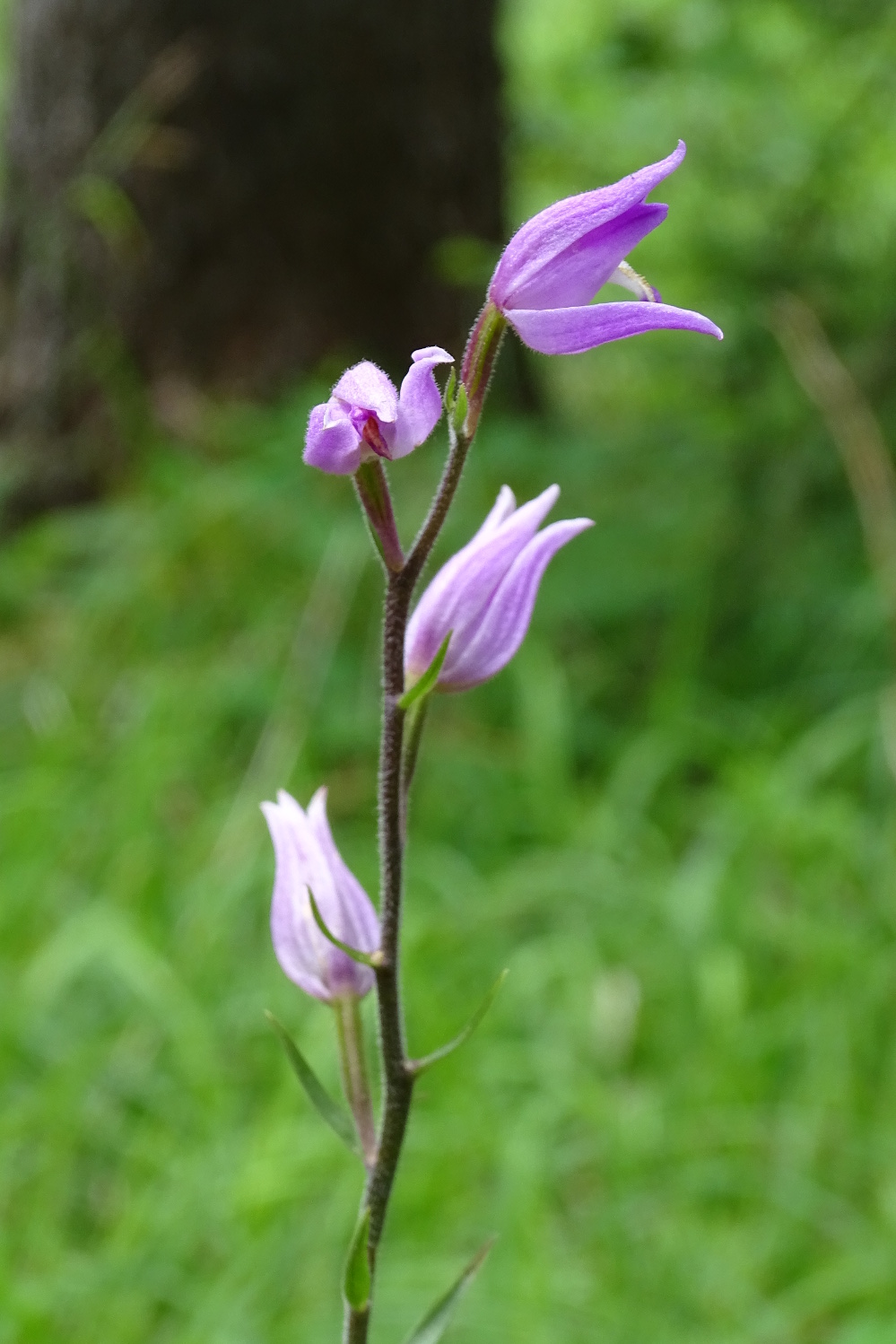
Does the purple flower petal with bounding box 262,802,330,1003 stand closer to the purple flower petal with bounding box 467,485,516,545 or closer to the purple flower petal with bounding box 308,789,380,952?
the purple flower petal with bounding box 308,789,380,952

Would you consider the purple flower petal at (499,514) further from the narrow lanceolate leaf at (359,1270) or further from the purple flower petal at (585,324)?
the narrow lanceolate leaf at (359,1270)

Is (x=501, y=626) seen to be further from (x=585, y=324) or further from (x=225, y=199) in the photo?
(x=225, y=199)

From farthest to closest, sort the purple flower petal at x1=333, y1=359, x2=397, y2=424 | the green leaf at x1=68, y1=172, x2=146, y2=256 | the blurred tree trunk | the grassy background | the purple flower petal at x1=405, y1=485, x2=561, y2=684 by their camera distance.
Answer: the blurred tree trunk < the green leaf at x1=68, y1=172, x2=146, y2=256 < the grassy background < the purple flower petal at x1=405, y1=485, x2=561, y2=684 < the purple flower petal at x1=333, y1=359, x2=397, y2=424

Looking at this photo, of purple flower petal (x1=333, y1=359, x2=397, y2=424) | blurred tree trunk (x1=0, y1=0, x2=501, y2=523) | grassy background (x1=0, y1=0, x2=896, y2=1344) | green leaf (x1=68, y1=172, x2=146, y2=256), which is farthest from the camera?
blurred tree trunk (x1=0, y1=0, x2=501, y2=523)

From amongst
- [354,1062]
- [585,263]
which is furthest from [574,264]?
[354,1062]

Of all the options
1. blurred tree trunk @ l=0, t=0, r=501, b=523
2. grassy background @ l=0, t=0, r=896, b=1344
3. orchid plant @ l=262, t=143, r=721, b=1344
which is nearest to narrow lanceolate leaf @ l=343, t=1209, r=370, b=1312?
orchid plant @ l=262, t=143, r=721, b=1344

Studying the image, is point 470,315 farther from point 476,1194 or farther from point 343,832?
point 476,1194
